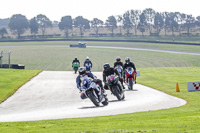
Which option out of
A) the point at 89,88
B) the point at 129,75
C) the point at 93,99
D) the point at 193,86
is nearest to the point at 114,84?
the point at 93,99

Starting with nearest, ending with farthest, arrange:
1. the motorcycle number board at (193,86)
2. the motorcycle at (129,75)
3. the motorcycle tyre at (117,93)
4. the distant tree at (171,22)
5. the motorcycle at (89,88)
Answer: the motorcycle at (89,88) → the motorcycle tyre at (117,93) → the motorcycle number board at (193,86) → the motorcycle at (129,75) → the distant tree at (171,22)

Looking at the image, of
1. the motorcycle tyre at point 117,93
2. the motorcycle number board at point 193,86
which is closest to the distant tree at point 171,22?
the motorcycle number board at point 193,86

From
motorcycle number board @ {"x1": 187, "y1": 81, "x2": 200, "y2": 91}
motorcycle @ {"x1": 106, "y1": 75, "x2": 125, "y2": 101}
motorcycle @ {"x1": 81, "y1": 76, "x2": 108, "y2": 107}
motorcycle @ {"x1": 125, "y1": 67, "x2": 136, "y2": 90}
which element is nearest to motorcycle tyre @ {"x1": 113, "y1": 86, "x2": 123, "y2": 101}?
motorcycle @ {"x1": 106, "y1": 75, "x2": 125, "y2": 101}

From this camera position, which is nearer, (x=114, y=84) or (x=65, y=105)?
(x=114, y=84)

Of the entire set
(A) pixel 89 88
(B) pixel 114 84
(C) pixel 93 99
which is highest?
(A) pixel 89 88

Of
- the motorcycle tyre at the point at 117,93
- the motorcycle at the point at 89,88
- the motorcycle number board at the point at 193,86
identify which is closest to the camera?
the motorcycle at the point at 89,88

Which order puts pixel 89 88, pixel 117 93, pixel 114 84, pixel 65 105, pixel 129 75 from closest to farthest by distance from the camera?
1. pixel 89 88
2. pixel 114 84
3. pixel 65 105
4. pixel 117 93
5. pixel 129 75

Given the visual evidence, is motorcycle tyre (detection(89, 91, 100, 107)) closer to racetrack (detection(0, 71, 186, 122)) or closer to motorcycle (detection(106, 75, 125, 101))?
racetrack (detection(0, 71, 186, 122))

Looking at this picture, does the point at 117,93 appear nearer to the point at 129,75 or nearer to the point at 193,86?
the point at 129,75

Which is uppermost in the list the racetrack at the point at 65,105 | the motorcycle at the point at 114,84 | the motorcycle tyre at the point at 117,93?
the motorcycle at the point at 114,84

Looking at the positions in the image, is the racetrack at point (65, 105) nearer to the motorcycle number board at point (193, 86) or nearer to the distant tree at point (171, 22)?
the motorcycle number board at point (193, 86)

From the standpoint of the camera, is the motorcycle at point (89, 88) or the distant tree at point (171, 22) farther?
the distant tree at point (171, 22)

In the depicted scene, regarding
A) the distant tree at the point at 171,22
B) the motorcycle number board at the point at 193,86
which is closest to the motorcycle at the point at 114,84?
the motorcycle number board at the point at 193,86

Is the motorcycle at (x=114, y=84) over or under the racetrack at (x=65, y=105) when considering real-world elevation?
over
